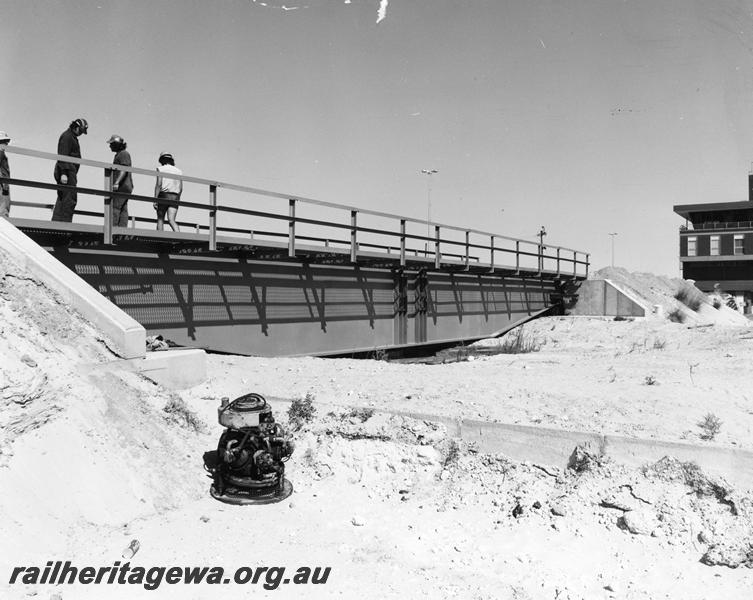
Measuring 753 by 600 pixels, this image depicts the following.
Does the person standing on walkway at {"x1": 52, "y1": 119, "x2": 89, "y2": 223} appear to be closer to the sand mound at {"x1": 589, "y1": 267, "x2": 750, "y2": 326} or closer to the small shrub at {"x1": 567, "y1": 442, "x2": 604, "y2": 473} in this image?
the small shrub at {"x1": 567, "y1": 442, "x2": 604, "y2": 473}

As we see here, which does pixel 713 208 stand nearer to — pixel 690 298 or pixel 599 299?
pixel 690 298

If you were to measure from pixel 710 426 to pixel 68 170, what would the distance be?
9461mm

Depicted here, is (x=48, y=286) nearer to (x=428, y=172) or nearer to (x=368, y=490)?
(x=368, y=490)

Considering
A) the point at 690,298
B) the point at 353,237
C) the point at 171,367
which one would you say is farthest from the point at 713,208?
the point at 171,367

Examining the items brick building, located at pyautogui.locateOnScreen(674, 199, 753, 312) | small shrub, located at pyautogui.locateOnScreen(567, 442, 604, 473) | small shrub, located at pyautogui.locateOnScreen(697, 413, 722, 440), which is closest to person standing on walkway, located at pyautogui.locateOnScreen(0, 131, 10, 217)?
small shrub, located at pyautogui.locateOnScreen(567, 442, 604, 473)

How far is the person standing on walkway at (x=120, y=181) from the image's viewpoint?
988 centimetres

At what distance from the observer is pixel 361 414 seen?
6828mm

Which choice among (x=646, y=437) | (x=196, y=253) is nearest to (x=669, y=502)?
(x=646, y=437)

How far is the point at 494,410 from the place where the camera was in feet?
23.1

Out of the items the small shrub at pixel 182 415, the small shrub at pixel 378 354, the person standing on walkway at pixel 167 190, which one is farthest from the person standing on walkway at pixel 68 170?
the small shrub at pixel 378 354

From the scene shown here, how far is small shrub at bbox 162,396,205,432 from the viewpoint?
637 centimetres

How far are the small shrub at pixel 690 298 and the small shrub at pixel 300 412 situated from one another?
106 ft

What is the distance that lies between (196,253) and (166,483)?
6.44 m

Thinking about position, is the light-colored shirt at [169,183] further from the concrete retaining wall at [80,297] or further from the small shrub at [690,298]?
the small shrub at [690,298]
